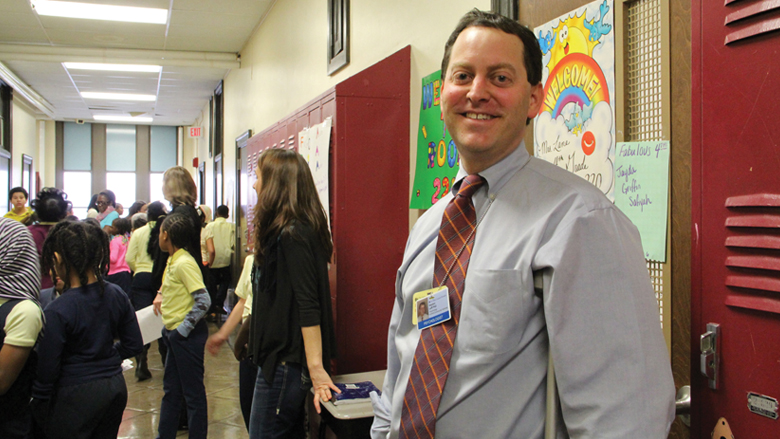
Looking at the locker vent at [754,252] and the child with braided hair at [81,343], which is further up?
the locker vent at [754,252]

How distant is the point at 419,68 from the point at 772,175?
200 centimetres

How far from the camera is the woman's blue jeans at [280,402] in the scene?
2.02 meters

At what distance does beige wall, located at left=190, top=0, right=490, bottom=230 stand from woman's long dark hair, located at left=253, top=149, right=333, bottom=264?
786mm

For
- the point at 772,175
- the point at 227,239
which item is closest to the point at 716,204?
the point at 772,175

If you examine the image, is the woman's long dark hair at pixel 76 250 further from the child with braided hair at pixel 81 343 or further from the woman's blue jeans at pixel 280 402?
the woman's blue jeans at pixel 280 402

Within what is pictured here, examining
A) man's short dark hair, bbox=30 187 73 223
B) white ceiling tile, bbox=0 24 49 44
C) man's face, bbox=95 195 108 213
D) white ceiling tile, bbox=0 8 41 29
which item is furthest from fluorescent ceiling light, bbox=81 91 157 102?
man's short dark hair, bbox=30 187 73 223

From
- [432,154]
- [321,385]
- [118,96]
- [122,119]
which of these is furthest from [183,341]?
[122,119]

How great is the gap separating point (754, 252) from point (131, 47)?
833cm

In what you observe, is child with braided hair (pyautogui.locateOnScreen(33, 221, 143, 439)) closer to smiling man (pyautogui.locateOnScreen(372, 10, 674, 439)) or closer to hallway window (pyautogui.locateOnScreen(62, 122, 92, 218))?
smiling man (pyautogui.locateOnScreen(372, 10, 674, 439))

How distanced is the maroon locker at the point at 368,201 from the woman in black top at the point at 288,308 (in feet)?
2.18

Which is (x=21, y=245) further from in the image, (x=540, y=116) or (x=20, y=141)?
(x=20, y=141)

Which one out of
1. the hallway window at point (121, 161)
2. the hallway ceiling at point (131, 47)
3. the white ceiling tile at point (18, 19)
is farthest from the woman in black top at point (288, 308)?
the hallway window at point (121, 161)

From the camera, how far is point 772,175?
3.29ft

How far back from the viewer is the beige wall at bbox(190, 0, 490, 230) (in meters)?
2.74
